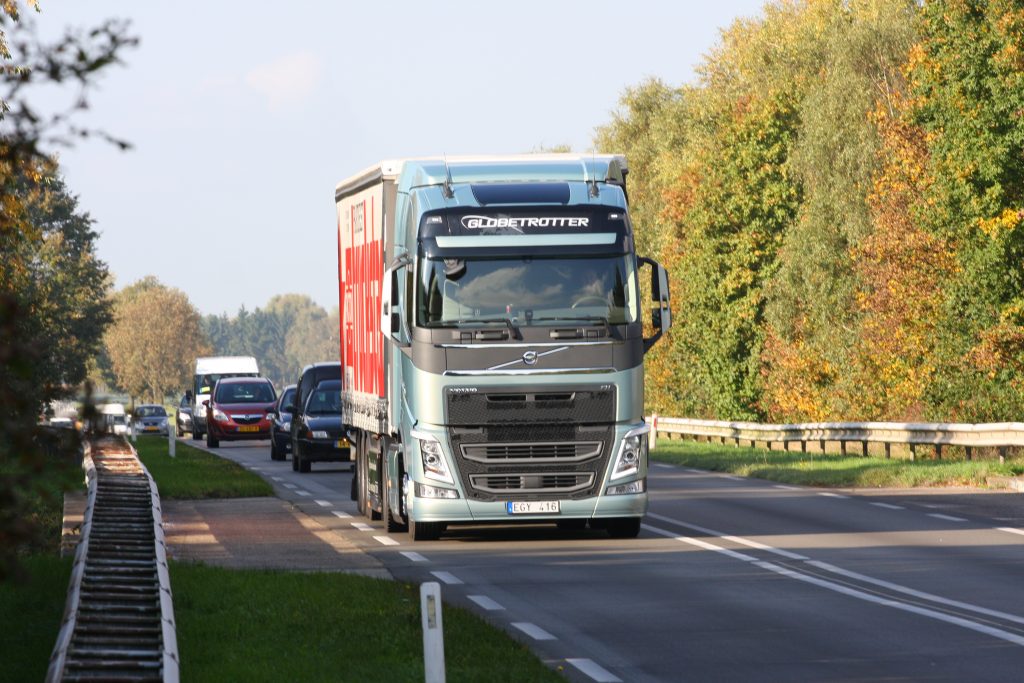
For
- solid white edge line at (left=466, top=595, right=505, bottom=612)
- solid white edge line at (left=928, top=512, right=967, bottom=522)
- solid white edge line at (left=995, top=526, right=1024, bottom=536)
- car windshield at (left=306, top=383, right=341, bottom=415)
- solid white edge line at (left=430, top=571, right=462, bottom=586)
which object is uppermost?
car windshield at (left=306, top=383, right=341, bottom=415)

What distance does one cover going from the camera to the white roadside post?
8508 mm

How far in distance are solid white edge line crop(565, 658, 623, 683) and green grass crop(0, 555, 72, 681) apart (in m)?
2.91

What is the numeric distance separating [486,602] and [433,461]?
4285mm

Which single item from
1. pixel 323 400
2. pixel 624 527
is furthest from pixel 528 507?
pixel 323 400

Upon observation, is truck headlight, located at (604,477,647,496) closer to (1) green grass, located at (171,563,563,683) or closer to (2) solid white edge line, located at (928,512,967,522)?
(1) green grass, located at (171,563,563,683)

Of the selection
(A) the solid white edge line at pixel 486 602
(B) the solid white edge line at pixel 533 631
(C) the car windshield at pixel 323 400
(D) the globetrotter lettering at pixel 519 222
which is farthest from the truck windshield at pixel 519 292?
(C) the car windshield at pixel 323 400

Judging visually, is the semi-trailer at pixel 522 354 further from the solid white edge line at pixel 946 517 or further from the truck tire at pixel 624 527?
the solid white edge line at pixel 946 517

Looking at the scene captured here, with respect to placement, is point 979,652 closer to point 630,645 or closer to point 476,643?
point 630,645

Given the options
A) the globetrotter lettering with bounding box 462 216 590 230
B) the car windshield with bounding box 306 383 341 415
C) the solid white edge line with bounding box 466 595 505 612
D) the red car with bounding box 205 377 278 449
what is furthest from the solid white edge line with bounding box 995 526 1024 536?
the red car with bounding box 205 377 278 449

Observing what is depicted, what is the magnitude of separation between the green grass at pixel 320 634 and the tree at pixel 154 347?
536 ft

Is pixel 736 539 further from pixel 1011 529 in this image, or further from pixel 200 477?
pixel 200 477

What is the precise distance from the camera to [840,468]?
102 feet

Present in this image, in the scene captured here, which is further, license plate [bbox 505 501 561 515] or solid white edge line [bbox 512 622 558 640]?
license plate [bbox 505 501 561 515]

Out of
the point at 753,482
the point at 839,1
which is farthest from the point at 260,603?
the point at 839,1
